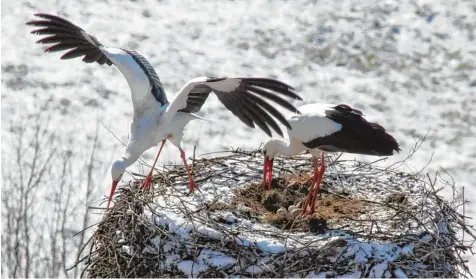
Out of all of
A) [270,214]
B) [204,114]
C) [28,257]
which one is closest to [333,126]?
[270,214]

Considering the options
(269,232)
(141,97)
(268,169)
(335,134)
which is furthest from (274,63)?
(269,232)

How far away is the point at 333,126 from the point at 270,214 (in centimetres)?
100

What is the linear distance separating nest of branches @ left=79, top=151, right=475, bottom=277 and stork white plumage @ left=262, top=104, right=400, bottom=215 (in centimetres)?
51

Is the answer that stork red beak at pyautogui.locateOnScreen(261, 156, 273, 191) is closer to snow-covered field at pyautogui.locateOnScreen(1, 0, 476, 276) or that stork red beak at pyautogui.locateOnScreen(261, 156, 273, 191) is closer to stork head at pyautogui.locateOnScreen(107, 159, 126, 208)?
stork head at pyautogui.locateOnScreen(107, 159, 126, 208)

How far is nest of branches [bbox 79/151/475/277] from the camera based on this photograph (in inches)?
388

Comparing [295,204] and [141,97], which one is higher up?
[141,97]

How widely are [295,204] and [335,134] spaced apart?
98 cm

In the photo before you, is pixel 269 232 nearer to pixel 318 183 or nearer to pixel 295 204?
pixel 318 183

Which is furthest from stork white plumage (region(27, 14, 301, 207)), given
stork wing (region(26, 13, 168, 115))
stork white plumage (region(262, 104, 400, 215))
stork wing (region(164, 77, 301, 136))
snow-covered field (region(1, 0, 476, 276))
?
snow-covered field (region(1, 0, 476, 276))

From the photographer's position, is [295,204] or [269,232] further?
[295,204]

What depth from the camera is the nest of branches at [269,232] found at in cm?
985

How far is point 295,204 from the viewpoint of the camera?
11.2 m

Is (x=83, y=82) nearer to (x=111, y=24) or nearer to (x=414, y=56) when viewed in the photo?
(x=111, y=24)

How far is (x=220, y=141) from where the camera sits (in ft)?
47.9
